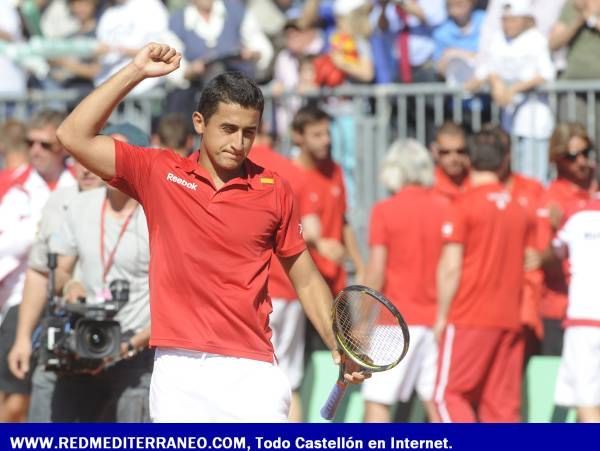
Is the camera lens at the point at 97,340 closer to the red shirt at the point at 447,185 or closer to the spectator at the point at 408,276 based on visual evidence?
the spectator at the point at 408,276

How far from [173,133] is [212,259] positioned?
400 centimetres

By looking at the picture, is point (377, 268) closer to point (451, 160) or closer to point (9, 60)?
point (451, 160)

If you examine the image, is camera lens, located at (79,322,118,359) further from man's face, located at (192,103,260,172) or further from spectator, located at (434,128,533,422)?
spectator, located at (434,128,533,422)

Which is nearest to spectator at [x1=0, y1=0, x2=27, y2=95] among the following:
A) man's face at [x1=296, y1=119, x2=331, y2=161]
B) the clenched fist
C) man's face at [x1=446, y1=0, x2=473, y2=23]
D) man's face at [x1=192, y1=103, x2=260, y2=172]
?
man's face at [x1=296, y1=119, x2=331, y2=161]

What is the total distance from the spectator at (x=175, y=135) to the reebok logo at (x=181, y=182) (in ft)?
12.4

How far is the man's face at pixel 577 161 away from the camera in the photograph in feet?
35.2

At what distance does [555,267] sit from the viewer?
10.8 metres

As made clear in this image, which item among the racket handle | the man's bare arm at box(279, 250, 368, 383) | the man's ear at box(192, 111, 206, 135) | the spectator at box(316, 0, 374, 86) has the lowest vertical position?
the racket handle

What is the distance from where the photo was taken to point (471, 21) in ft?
42.7

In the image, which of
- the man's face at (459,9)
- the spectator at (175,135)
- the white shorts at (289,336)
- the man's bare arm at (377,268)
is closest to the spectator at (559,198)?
the man's bare arm at (377,268)

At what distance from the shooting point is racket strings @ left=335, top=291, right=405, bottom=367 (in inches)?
250
